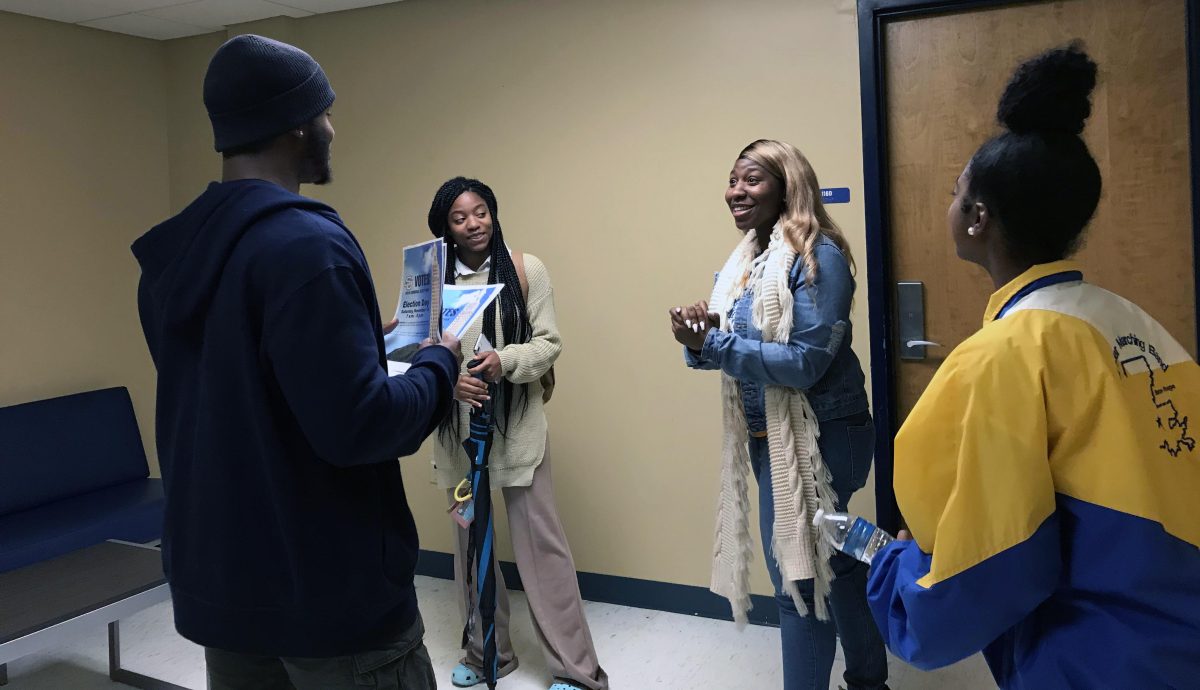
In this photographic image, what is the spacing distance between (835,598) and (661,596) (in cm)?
137

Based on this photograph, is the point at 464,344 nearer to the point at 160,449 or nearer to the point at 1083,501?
the point at 160,449

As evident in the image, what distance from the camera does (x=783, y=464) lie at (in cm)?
232

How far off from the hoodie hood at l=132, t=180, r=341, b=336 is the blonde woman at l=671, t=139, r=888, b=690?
1222mm

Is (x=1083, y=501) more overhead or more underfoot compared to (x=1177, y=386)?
more underfoot

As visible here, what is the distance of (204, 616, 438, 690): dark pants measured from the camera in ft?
4.53

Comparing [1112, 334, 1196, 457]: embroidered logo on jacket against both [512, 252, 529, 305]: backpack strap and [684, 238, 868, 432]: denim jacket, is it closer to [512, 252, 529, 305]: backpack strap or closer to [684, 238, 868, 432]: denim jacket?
[684, 238, 868, 432]: denim jacket

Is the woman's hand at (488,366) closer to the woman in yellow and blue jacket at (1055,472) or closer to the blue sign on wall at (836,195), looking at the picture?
the blue sign on wall at (836,195)

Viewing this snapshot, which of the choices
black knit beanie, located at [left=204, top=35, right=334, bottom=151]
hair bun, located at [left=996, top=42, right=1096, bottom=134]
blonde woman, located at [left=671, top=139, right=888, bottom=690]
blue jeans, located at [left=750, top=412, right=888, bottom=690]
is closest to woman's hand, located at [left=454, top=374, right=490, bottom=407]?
blonde woman, located at [left=671, top=139, right=888, bottom=690]

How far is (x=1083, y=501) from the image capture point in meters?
1.15

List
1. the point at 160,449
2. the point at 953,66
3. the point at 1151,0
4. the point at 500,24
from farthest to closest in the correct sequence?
the point at 500,24
the point at 953,66
the point at 1151,0
the point at 160,449

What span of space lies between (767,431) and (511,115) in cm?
197

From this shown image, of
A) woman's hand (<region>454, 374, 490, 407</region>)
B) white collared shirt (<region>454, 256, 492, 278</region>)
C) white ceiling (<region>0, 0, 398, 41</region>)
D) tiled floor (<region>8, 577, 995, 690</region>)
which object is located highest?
white ceiling (<region>0, 0, 398, 41</region>)

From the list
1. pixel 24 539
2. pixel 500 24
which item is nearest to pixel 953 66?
pixel 500 24

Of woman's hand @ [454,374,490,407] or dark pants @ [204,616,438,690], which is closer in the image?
dark pants @ [204,616,438,690]
